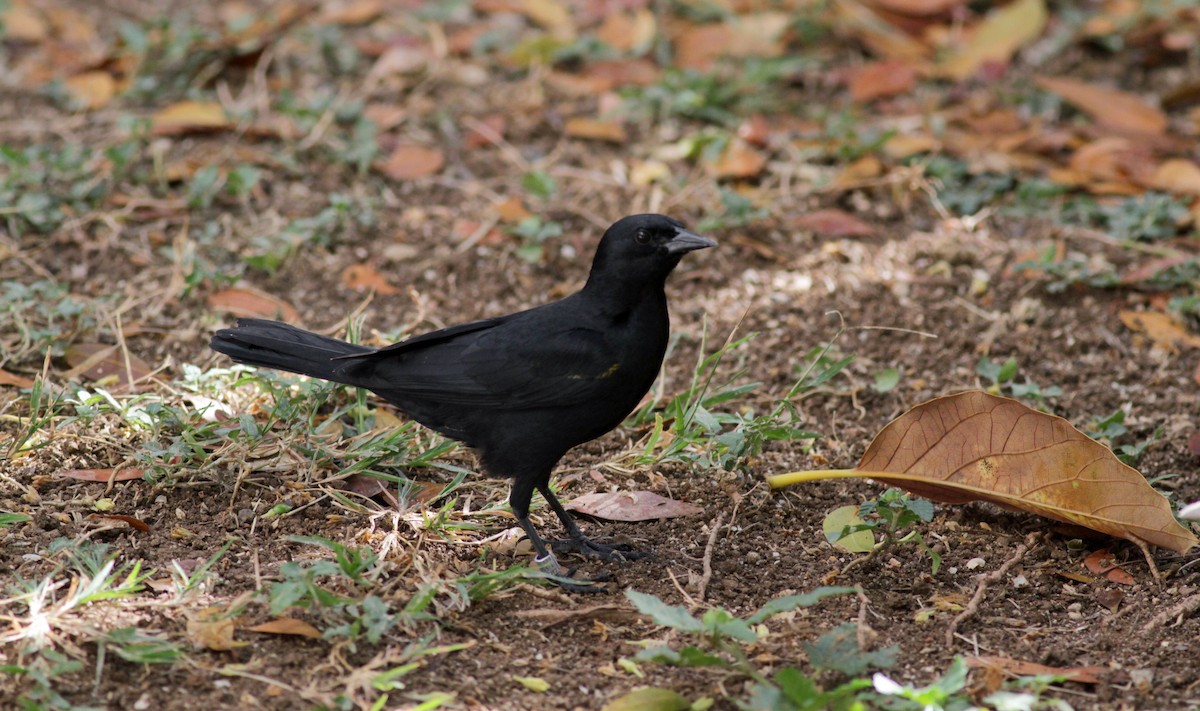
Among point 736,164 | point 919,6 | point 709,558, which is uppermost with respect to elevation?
point 919,6

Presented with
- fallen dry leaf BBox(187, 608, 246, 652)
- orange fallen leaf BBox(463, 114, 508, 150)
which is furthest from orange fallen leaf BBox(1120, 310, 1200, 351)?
fallen dry leaf BBox(187, 608, 246, 652)

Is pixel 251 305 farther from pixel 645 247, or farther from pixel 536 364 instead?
pixel 645 247

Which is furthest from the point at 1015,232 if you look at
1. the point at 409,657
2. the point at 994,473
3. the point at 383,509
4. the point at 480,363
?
Answer: the point at 409,657

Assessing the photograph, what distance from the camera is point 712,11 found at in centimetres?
778

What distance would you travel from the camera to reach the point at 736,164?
20.9 ft

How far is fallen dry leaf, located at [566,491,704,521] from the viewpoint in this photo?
13.9ft

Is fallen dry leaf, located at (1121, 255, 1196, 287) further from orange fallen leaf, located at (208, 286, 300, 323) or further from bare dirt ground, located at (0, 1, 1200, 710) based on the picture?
orange fallen leaf, located at (208, 286, 300, 323)

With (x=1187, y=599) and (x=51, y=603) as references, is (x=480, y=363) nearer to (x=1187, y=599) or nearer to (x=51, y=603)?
(x=51, y=603)

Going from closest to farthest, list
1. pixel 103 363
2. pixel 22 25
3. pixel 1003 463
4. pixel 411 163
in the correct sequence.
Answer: pixel 1003 463 → pixel 103 363 → pixel 411 163 → pixel 22 25

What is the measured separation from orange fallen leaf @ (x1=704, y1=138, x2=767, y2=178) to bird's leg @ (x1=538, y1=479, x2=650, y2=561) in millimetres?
2574

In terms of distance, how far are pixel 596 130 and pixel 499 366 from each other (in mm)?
2943

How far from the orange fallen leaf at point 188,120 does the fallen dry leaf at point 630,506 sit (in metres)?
3.38

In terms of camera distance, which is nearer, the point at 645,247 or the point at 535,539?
the point at 535,539

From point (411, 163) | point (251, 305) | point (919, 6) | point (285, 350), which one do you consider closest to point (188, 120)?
point (411, 163)
